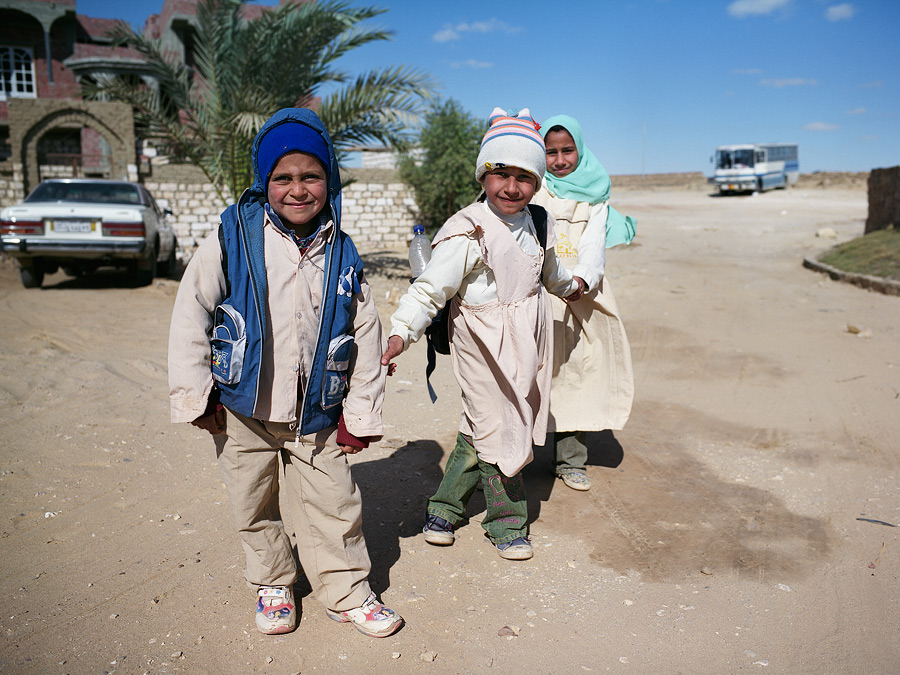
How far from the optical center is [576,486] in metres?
3.71

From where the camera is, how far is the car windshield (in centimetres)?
989

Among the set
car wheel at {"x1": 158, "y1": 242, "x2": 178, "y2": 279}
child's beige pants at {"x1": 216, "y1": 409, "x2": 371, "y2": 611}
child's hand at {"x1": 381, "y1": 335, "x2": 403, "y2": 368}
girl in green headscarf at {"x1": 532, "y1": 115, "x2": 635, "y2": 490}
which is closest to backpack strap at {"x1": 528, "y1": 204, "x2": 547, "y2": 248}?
girl in green headscarf at {"x1": 532, "y1": 115, "x2": 635, "y2": 490}

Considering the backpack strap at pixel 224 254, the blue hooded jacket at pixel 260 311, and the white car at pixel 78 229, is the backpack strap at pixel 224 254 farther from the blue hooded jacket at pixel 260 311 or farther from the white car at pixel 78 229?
the white car at pixel 78 229

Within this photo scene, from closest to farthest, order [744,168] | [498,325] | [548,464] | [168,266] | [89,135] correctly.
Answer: [498,325] → [548,464] → [168,266] → [89,135] → [744,168]

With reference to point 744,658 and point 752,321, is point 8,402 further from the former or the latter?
point 752,321

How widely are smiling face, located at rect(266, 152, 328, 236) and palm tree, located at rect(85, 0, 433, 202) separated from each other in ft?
26.4

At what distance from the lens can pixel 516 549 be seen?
2980mm

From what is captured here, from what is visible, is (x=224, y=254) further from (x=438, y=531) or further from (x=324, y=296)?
(x=438, y=531)

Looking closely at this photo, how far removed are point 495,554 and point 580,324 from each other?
1.32 m

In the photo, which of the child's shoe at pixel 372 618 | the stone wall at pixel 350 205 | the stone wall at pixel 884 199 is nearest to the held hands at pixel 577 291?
the child's shoe at pixel 372 618

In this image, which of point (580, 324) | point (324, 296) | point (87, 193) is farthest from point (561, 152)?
point (87, 193)

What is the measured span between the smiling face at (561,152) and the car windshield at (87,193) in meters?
8.20

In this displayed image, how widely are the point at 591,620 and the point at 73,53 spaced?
86.1 ft

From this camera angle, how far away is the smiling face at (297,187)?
2.20 metres
